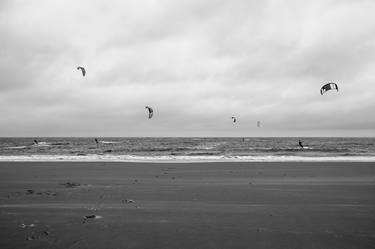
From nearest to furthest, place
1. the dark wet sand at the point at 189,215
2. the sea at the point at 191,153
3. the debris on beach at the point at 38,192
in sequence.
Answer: the dark wet sand at the point at 189,215 → the debris on beach at the point at 38,192 → the sea at the point at 191,153

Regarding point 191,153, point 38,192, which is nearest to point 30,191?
point 38,192

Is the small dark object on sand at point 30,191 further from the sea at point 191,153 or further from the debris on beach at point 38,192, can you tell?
the sea at point 191,153

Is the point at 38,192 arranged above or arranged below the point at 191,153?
Result: below

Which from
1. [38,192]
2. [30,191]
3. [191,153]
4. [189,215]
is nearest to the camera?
[189,215]

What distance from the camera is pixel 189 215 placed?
6.67m

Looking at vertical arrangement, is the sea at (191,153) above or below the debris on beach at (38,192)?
above

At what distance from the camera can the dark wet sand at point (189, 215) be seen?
504cm

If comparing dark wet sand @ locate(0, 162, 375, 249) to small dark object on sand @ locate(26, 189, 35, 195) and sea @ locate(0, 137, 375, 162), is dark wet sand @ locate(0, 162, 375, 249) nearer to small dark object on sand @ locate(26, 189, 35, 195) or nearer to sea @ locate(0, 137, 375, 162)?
small dark object on sand @ locate(26, 189, 35, 195)

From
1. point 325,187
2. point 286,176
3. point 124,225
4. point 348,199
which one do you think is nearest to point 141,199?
point 124,225

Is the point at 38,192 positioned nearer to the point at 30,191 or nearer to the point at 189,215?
the point at 30,191

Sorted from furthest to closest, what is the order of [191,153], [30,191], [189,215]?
[191,153] → [30,191] → [189,215]

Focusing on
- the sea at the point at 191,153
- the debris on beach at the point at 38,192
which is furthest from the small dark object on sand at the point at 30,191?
the sea at the point at 191,153

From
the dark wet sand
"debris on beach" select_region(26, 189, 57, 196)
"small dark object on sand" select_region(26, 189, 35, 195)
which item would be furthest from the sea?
"debris on beach" select_region(26, 189, 57, 196)

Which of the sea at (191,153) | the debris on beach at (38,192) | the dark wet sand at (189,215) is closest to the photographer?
the dark wet sand at (189,215)
